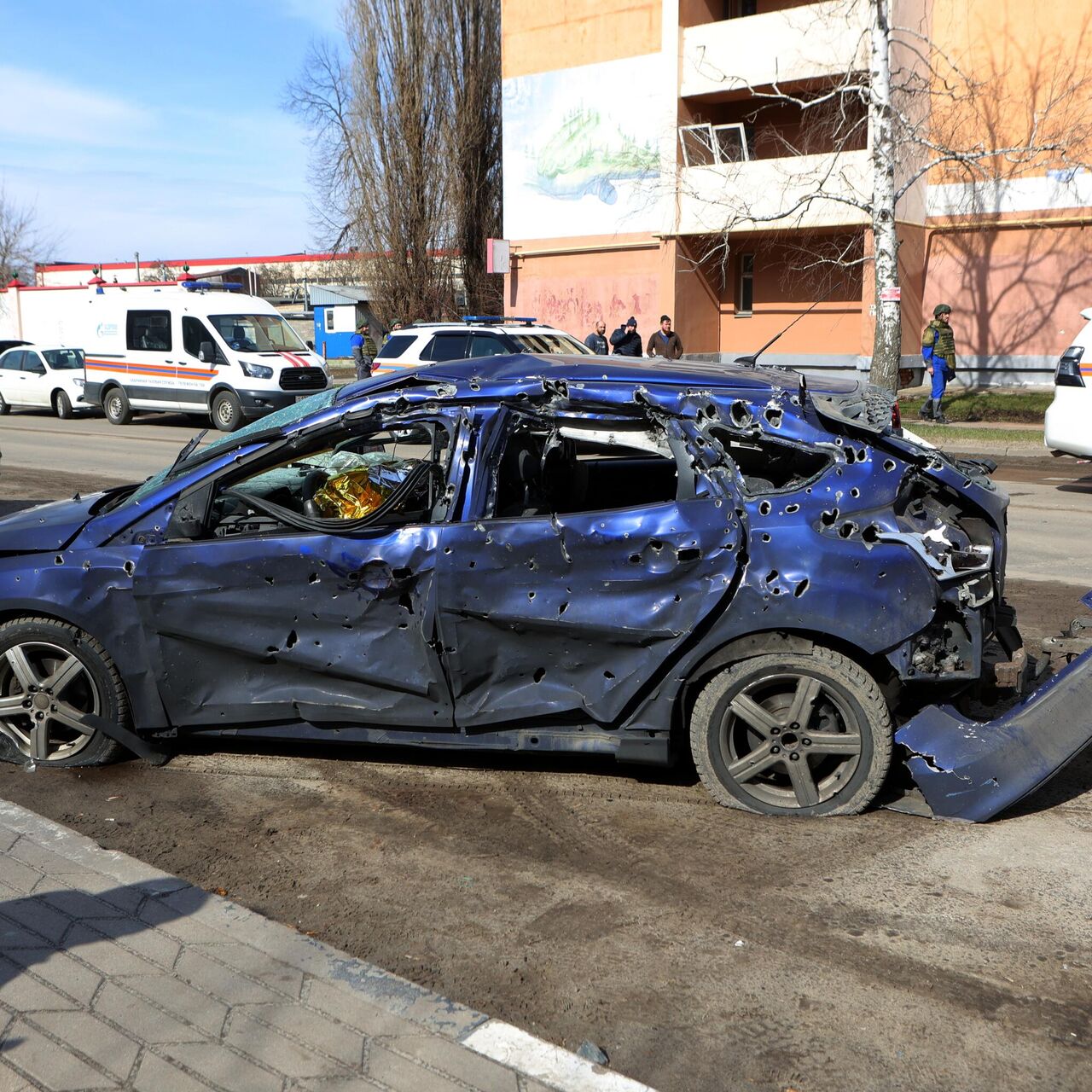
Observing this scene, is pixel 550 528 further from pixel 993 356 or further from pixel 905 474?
pixel 993 356

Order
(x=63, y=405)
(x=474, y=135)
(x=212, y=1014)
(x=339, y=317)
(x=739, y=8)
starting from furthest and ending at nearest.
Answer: (x=339, y=317)
(x=474, y=135)
(x=739, y=8)
(x=63, y=405)
(x=212, y=1014)

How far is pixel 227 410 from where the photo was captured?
21.5 m

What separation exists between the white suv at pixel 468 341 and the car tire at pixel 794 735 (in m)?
13.0

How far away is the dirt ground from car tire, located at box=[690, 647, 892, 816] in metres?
0.11

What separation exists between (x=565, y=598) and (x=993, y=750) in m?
1.66

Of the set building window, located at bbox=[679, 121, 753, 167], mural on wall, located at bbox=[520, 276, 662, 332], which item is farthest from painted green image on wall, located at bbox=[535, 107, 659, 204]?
mural on wall, located at bbox=[520, 276, 662, 332]

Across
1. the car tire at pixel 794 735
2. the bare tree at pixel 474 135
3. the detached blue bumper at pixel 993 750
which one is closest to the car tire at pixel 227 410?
the bare tree at pixel 474 135

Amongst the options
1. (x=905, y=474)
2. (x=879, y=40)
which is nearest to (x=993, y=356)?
(x=879, y=40)

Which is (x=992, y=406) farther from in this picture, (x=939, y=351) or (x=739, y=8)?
(x=739, y=8)

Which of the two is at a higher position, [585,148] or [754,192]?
[585,148]

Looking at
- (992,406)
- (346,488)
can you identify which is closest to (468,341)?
(992,406)

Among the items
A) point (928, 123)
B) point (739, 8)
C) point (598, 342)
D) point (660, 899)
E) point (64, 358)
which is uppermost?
point (739, 8)

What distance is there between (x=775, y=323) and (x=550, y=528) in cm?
2469

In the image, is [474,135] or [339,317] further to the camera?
[339,317]
